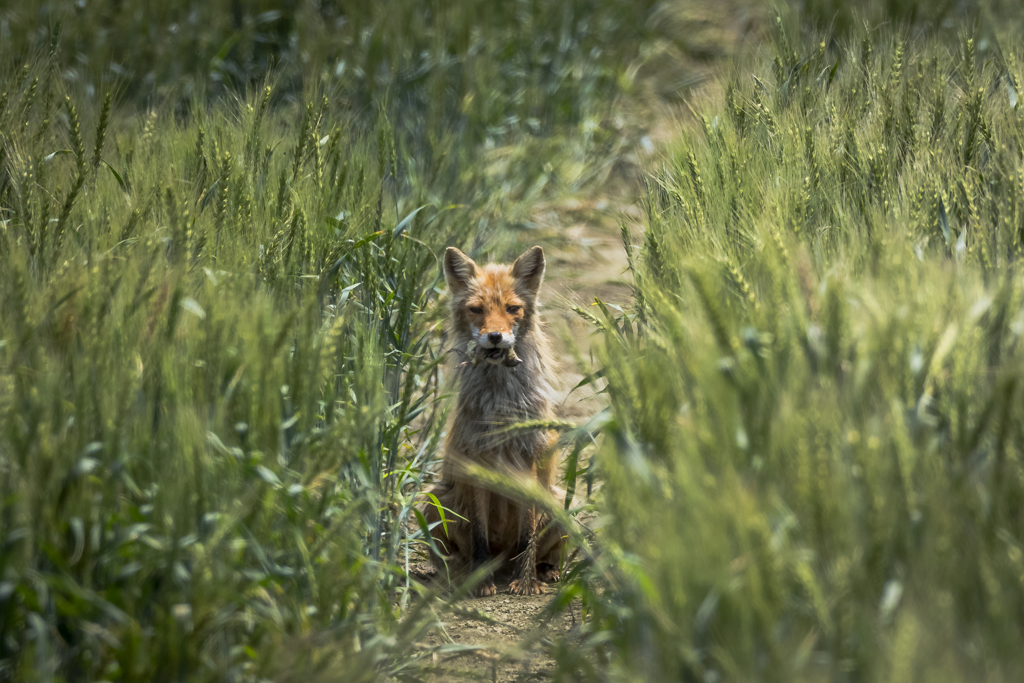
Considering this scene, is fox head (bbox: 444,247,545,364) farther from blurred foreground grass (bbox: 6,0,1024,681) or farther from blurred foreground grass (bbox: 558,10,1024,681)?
blurred foreground grass (bbox: 558,10,1024,681)

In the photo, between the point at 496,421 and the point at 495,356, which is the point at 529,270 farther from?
the point at 496,421

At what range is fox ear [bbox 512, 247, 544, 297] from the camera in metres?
4.01

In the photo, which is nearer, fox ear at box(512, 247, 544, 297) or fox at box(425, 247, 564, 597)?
fox at box(425, 247, 564, 597)

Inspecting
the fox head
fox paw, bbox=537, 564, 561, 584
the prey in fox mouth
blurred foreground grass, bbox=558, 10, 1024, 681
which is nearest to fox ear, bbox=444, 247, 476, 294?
the fox head

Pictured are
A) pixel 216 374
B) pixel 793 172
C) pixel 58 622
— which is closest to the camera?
pixel 58 622

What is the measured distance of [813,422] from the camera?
67.1 inches

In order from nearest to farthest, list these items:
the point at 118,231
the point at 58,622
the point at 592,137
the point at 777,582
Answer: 1. the point at 777,582
2. the point at 58,622
3. the point at 118,231
4. the point at 592,137

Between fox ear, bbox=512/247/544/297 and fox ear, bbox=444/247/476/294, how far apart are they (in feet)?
0.69

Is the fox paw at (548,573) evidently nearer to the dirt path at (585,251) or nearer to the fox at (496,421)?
the fox at (496,421)

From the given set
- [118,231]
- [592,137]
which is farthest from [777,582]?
[592,137]

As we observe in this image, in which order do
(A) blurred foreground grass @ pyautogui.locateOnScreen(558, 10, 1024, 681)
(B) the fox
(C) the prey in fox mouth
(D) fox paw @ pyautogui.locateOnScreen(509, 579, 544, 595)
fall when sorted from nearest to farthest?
(A) blurred foreground grass @ pyautogui.locateOnScreen(558, 10, 1024, 681)
(D) fox paw @ pyautogui.locateOnScreen(509, 579, 544, 595)
(B) the fox
(C) the prey in fox mouth

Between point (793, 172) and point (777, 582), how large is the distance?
211cm

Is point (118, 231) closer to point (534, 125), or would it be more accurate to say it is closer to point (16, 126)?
point (16, 126)

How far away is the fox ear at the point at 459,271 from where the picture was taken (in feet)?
12.9
